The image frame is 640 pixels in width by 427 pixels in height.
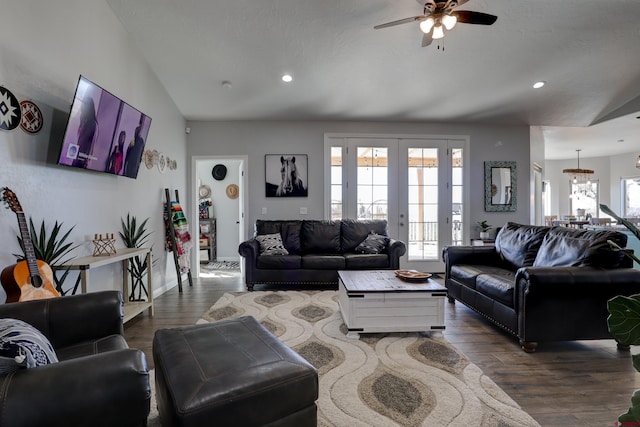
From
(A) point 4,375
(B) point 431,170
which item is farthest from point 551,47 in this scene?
(A) point 4,375

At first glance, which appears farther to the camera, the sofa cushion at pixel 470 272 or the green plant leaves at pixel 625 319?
the sofa cushion at pixel 470 272

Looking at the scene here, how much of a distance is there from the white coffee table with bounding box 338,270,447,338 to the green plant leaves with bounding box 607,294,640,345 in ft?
5.96

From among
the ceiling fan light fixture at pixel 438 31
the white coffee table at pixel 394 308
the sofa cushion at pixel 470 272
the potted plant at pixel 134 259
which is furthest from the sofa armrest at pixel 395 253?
the potted plant at pixel 134 259

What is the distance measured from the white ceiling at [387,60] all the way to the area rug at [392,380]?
3.00 m

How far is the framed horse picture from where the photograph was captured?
16.9 ft

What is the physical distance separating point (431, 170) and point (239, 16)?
3696 mm

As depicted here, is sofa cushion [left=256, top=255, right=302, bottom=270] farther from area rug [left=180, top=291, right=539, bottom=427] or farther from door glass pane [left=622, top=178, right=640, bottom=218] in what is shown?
door glass pane [left=622, top=178, right=640, bottom=218]

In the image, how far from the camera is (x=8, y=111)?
2066 millimetres

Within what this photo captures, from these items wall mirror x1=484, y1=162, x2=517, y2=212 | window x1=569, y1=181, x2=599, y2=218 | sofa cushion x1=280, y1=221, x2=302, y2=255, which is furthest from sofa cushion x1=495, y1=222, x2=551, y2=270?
window x1=569, y1=181, x2=599, y2=218

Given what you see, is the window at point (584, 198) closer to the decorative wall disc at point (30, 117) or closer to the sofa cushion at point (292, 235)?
the sofa cushion at point (292, 235)

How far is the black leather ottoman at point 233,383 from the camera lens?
113cm

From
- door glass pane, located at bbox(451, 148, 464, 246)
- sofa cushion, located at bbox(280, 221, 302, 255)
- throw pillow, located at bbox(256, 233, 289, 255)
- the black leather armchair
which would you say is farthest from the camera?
door glass pane, located at bbox(451, 148, 464, 246)

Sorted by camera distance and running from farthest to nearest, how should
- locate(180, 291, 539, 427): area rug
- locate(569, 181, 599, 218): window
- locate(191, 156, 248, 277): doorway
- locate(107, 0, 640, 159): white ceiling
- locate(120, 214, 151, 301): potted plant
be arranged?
locate(569, 181, 599, 218): window → locate(191, 156, 248, 277): doorway → locate(120, 214, 151, 301): potted plant → locate(107, 0, 640, 159): white ceiling → locate(180, 291, 539, 427): area rug

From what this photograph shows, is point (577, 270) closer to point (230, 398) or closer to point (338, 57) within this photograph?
point (230, 398)
